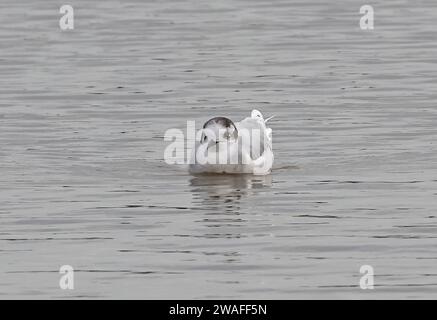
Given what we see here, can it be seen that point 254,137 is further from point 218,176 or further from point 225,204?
point 225,204

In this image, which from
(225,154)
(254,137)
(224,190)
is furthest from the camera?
(254,137)

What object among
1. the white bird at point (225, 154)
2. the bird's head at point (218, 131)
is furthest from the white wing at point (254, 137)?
the bird's head at point (218, 131)

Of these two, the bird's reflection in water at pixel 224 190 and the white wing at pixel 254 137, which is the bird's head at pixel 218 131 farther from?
the bird's reflection in water at pixel 224 190

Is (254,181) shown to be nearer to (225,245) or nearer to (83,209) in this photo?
(83,209)

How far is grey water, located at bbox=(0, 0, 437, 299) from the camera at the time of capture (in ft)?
41.3

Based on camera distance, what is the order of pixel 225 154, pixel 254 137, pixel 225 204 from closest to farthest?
pixel 225 204
pixel 225 154
pixel 254 137

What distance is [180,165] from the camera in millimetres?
17641

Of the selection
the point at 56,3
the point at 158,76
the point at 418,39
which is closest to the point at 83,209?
the point at 158,76

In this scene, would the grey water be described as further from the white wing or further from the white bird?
the white wing

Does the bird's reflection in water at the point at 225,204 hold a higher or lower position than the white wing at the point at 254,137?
lower

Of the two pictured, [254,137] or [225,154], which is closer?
[225,154]

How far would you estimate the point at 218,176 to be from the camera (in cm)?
1697

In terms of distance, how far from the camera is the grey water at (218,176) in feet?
41.3

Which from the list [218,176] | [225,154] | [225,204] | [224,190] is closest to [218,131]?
[225,154]
